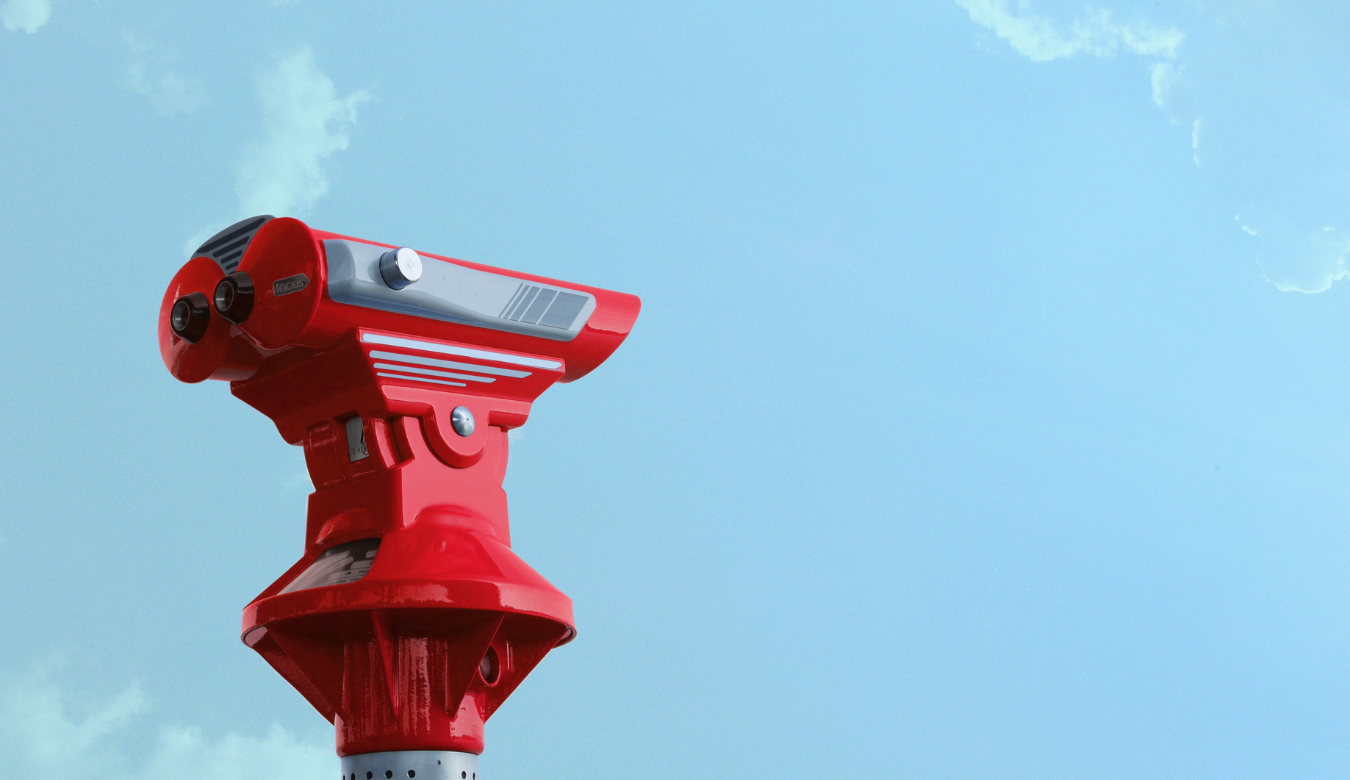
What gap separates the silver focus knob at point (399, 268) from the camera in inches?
103

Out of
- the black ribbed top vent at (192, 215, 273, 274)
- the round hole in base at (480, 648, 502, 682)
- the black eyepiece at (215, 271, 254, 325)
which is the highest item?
the black ribbed top vent at (192, 215, 273, 274)

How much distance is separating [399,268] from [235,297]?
363mm

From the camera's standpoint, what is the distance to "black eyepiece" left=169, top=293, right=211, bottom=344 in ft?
8.82

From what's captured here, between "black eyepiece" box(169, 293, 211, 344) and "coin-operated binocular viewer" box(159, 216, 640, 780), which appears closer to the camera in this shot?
"coin-operated binocular viewer" box(159, 216, 640, 780)

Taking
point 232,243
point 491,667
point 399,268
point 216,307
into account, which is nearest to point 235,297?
point 216,307

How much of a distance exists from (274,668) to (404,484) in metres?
0.54

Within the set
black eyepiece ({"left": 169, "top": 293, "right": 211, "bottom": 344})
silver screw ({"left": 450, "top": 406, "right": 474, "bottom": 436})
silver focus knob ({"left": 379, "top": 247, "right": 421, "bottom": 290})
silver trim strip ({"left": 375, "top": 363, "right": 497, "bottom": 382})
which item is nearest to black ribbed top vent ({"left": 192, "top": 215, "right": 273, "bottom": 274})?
black eyepiece ({"left": 169, "top": 293, "right": 211, "bottom": 344})

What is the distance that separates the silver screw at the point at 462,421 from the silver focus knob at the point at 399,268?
342mm

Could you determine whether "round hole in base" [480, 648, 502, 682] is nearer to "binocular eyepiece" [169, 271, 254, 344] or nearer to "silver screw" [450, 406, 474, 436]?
"silver screw" [450, 406, 474, 436]

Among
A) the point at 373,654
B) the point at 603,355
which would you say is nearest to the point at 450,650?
the point at 373,654

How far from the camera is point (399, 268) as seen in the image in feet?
8.53

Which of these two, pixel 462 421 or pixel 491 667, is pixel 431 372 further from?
pixel 491 667

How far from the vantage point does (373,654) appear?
2.64 meters

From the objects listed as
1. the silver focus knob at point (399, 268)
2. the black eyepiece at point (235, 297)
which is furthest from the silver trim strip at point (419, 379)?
the black eyepiece at point (235, 297)
